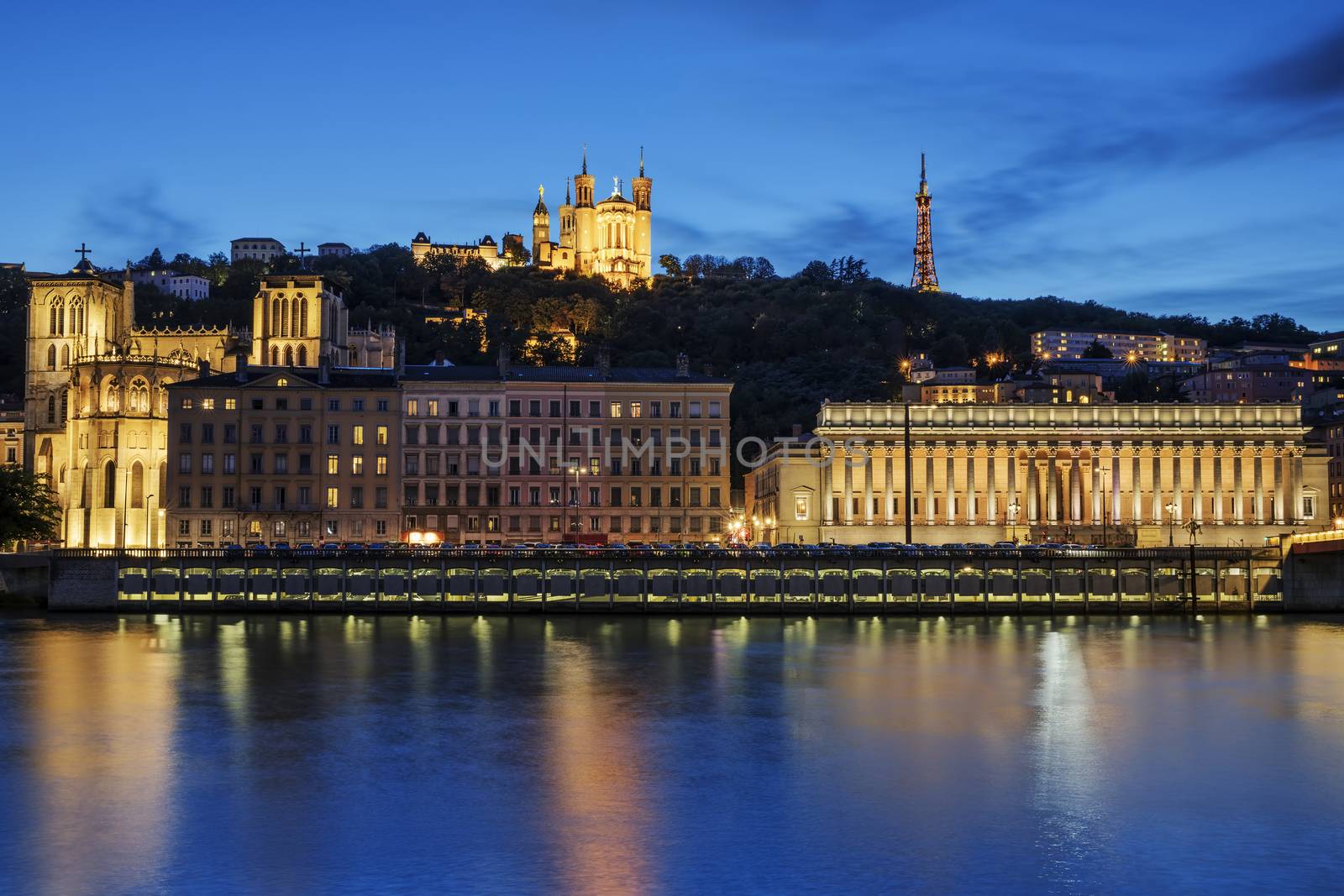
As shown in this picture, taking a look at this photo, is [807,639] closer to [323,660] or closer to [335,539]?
[323,660]

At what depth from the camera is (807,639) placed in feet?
310

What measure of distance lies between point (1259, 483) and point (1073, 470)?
17105 mm

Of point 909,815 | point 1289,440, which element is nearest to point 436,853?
point 909,815

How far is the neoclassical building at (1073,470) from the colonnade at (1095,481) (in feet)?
0.36

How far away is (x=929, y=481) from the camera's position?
146250 millimetres

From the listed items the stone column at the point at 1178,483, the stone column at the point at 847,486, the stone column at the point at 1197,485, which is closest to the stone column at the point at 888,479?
the stone column at the point at 847,486

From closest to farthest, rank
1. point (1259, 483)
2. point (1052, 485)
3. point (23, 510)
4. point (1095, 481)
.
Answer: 1. point (23, 510)
2. point (1259, 483)
3. point (1095, 481)
4. point (1052, 485)

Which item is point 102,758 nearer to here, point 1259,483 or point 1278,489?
point 1259,483

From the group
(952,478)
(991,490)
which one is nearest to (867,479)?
(952,478)

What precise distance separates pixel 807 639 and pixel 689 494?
35834mm

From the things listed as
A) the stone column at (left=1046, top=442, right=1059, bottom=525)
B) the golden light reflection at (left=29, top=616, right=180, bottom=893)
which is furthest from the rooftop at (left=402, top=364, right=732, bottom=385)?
the golden light reflection at (left=29, top=616, right=180, bottom=893)

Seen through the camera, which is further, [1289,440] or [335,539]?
[1289,440]

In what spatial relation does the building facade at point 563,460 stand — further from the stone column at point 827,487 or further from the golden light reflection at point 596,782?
the golden light reflection at point 596,782

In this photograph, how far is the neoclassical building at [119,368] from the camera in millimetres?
136875
